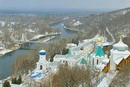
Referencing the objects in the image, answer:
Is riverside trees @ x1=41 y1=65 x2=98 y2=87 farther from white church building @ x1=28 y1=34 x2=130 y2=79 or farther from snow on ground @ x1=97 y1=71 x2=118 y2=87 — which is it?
white church building @ x1=28 y1=34 x2=130 y2=79

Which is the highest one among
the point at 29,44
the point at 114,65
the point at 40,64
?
the point at 114,65

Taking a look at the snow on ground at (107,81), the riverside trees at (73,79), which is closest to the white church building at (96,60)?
the snow on ground at (107,81)

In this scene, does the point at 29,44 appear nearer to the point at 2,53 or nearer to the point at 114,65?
the point at 2,53

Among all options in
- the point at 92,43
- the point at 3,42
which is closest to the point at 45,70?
the point at 92,43

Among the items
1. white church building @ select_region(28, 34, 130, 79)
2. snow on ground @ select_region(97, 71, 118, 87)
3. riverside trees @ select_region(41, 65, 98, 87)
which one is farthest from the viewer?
white church building @ select_region(28, 34, 130, 79)

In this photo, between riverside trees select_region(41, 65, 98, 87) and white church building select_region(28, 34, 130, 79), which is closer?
riverside trees select_region(41, 65, 98, 87)

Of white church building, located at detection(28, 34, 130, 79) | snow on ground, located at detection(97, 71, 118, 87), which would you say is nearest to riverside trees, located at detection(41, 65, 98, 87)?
snow on ground, located at detection(97, 71, 118, 87)

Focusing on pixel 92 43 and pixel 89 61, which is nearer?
pixel 89 61

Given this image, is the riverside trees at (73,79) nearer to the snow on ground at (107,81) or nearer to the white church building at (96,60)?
the snow on ground at (107,81)

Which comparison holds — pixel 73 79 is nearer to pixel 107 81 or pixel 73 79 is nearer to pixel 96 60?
Result: pixel 107 81

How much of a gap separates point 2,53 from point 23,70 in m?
9.48

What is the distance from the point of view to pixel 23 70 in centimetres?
1403

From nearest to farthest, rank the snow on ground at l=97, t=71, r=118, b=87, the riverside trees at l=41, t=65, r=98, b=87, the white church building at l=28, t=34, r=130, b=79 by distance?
the snow on ground at l=97, t=71, r=118, b=87 → the riverside trees at l=41, t=65, r=98, b=87 → the white church building at l=28, t=34, r=130, b=79

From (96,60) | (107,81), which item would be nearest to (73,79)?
(107,81)
